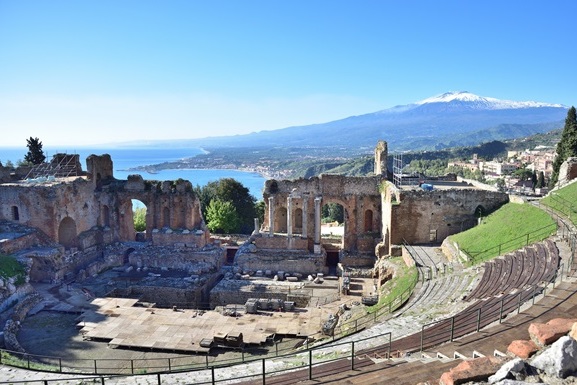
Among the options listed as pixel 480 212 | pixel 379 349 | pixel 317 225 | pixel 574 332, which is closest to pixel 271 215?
pixel 317 225

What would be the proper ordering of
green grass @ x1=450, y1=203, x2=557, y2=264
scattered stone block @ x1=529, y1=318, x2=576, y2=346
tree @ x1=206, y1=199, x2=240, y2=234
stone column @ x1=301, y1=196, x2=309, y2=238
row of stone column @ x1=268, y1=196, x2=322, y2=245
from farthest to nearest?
1. tree @ x1=206, y1=199, x2=240, y2=234
2. stone column @ x1=301, y1=196, x2=309, y2=238
3. row of stone column @ x1=268, y1=196, x2=322, y2=245
4. green grass @ x1=450, y1=203, x2=557, y2=264
5. scattered stone block @ x1=529, y1=318, x2=576, y2=346

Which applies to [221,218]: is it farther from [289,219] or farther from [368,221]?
[368,221]

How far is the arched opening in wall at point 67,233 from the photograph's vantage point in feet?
116

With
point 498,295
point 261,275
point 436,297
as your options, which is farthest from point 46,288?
point 498,295

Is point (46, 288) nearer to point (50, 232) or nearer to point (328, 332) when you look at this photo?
point (50, 232)

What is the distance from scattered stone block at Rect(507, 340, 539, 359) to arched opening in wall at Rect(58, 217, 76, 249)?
34393mm

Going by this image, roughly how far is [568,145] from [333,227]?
25782 mm

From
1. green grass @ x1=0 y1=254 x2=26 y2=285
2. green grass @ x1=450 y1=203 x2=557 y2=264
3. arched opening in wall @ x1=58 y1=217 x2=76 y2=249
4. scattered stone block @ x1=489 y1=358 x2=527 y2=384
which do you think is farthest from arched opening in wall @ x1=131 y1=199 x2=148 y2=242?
scattered stone block @ x1=489 y1=358 x2=527 y2=384

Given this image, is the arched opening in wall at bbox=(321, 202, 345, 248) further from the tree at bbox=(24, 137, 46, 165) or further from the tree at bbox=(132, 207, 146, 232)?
the tree at bbox=(24, 137, 46, 165)

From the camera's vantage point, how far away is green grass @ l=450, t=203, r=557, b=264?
22697 millimetres

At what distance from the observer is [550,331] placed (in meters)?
9.09

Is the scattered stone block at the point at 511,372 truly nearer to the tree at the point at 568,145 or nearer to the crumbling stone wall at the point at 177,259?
the crumbling stone wall at the point at 177,259

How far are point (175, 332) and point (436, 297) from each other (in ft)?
42.6

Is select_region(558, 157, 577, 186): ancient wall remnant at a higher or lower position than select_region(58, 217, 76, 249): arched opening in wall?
higher
